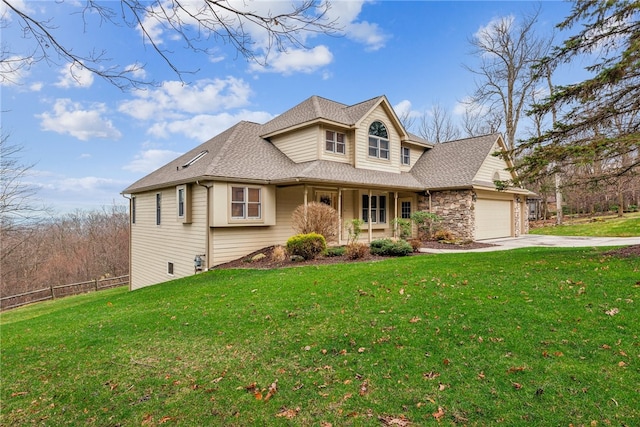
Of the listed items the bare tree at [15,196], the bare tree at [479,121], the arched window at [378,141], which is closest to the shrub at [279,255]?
the arched window at [378,141]

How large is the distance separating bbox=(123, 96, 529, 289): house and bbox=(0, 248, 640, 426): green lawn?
18.4ft

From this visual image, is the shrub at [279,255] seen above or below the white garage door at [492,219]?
below

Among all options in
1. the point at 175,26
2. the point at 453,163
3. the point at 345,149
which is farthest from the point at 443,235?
the point at 175,26

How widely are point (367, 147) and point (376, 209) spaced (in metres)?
3.28

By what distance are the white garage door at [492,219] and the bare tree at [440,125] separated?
51.5 ft

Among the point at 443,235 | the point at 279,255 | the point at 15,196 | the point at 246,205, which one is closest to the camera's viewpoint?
the point at 279,255

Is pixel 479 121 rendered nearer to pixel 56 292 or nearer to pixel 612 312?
pixel 612 312

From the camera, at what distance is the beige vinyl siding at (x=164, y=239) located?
12664 mm

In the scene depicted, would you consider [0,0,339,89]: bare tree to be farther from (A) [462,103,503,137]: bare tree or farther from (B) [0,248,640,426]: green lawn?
(A) [462,103,503,137]: bare tree

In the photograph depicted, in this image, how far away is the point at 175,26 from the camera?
3.27 meters

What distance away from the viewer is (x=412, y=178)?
699 inches

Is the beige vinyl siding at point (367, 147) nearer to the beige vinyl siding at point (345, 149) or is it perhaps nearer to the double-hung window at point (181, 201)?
the beige vinyl siding at point (345, 149)

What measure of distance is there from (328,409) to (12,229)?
24430mm

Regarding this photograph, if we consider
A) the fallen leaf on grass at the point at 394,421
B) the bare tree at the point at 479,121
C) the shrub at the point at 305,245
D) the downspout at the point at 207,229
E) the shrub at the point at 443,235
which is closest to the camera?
the fallen leaf on grass at the point at 394,421
